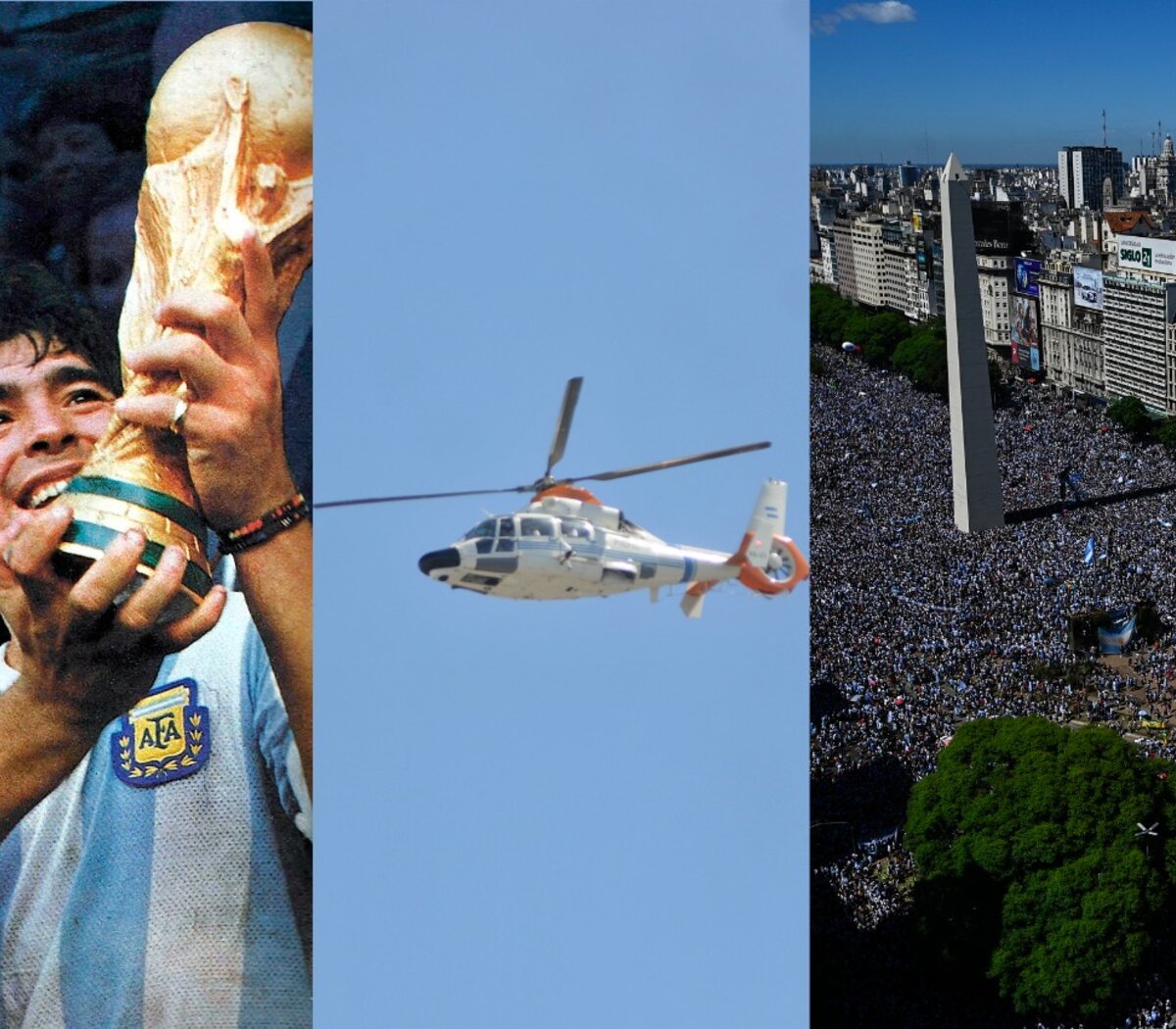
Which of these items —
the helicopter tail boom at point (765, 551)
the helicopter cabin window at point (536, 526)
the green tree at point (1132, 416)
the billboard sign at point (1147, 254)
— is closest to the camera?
the helicopter cabin window at point (536, 526)

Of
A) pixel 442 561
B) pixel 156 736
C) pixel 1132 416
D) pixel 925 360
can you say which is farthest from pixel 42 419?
pixel 925 360

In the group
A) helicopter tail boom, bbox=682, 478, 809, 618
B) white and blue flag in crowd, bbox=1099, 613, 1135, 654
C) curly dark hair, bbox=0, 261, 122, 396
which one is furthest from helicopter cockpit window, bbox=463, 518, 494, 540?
white and blue flag in crowd, bbox=1099, 613, 1135, 654

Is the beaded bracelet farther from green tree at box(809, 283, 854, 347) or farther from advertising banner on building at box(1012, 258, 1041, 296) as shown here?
green tree at box(809, 283, 854, 347)

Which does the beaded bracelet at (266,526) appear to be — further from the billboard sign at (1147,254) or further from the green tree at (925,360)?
the billboard sign at (1147,254)

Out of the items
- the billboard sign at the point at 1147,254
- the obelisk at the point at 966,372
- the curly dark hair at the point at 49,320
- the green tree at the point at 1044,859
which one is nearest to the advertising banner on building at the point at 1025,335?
the billboard sign at the point at 1147,254

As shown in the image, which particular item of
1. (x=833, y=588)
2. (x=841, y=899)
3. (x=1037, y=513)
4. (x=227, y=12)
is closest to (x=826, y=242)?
(x=1037, y=513)
